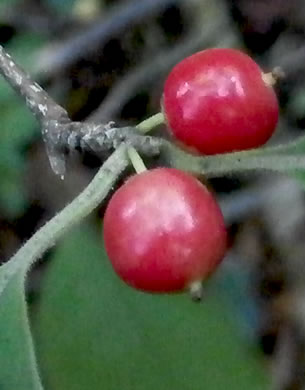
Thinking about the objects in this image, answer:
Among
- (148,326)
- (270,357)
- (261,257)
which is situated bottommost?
(270,357)

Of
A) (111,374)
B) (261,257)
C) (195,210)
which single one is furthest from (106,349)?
(261,257)

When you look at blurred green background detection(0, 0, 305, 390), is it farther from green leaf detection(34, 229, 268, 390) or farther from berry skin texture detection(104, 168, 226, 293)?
berry skin texture detection(104, 168, 226, 293)

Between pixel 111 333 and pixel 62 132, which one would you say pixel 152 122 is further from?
pixel 111 333

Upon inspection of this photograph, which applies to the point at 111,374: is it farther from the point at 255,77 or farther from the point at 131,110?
the point at 131,110

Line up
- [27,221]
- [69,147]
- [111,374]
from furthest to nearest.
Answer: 1. [27,221]
2. [111,374]
3. [69,147]

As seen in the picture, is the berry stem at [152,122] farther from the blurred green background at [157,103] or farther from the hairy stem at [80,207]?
the blurred green background at [157,103]

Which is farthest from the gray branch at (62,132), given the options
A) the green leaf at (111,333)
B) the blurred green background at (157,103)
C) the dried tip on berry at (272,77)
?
the blurred green background at (157,103)

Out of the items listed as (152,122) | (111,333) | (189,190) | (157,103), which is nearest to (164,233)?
(189,190)
